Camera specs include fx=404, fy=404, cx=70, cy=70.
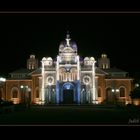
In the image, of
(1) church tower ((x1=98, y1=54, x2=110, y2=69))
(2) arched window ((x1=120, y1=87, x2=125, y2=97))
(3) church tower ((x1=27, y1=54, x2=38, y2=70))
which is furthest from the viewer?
(1) church tower ((x1=98, y1=54, x2=110, y2=69))

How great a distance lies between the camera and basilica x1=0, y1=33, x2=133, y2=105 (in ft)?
185

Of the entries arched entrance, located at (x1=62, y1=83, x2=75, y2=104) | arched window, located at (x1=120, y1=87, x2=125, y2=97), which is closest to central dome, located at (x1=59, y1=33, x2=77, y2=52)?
arched entrance, located at (x1=62, y1=83, x2=75, y2=104)

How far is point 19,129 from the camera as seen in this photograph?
10453mm

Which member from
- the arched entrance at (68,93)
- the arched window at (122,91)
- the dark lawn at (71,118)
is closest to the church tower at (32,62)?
the arched entrance at (68,93)

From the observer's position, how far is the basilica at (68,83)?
56469 mm

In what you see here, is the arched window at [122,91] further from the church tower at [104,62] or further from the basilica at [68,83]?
the church tower at [104,62]

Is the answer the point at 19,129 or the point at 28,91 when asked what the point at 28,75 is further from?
the point at 19,129

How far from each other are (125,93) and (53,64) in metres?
11.5

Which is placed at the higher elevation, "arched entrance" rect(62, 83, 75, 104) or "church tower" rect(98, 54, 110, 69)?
"church tower" rect(98, 54, 110, 69)

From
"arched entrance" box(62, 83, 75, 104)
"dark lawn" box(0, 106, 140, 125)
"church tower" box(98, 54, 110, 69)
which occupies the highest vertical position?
"church tower" box(98, 54, 110, 69)

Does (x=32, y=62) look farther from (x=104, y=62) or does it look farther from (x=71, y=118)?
(x=71, y=118)

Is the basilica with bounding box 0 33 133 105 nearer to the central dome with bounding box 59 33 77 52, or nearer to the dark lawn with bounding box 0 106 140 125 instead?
the central dome with bounding box 59 33 77 52

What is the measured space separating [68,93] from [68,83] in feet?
5.43

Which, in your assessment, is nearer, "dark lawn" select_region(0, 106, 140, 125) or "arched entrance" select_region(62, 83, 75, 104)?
"dark lawn" select_region(0, 106, 140, 125)
